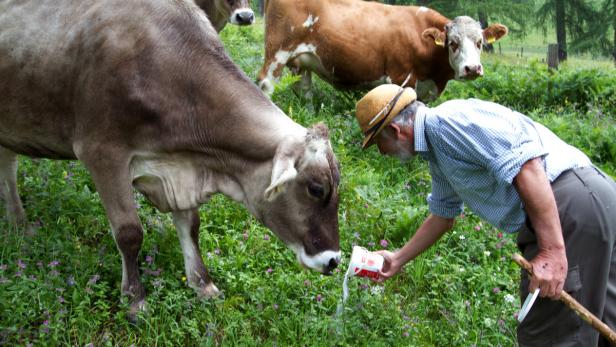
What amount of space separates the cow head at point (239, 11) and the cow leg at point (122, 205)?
3.44 metres

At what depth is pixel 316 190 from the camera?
439 cm

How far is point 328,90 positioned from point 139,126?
5.86 m

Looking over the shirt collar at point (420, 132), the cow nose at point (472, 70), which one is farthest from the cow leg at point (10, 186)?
the cow nose at point (472, 70)

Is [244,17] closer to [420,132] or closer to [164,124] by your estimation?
[164,124]

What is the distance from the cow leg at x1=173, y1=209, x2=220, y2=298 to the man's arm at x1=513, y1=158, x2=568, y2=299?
2485 mm

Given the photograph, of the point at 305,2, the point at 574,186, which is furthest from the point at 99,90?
the point at 305,2

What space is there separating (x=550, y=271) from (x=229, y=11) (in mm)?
5551

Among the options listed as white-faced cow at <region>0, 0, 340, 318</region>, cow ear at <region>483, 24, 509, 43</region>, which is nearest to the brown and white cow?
cow ear at <region>483, 24, 509, 43</region>

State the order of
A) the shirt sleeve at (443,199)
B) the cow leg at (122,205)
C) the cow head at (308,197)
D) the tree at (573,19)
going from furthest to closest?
the tree at (573,19) < the cow leg at (122,205) < the cow head at (308,197) < the shirt sleeve at (443,199)

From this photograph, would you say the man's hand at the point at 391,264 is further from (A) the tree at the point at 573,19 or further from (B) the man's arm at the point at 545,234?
(A) the tree at the point at 573,19

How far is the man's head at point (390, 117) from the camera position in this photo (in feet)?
12.0

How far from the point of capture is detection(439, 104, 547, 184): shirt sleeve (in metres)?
3.43

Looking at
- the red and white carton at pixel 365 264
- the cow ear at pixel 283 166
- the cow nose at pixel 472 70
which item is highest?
the cow ear at pixel 283 166

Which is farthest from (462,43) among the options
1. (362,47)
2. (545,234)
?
(545,234)
